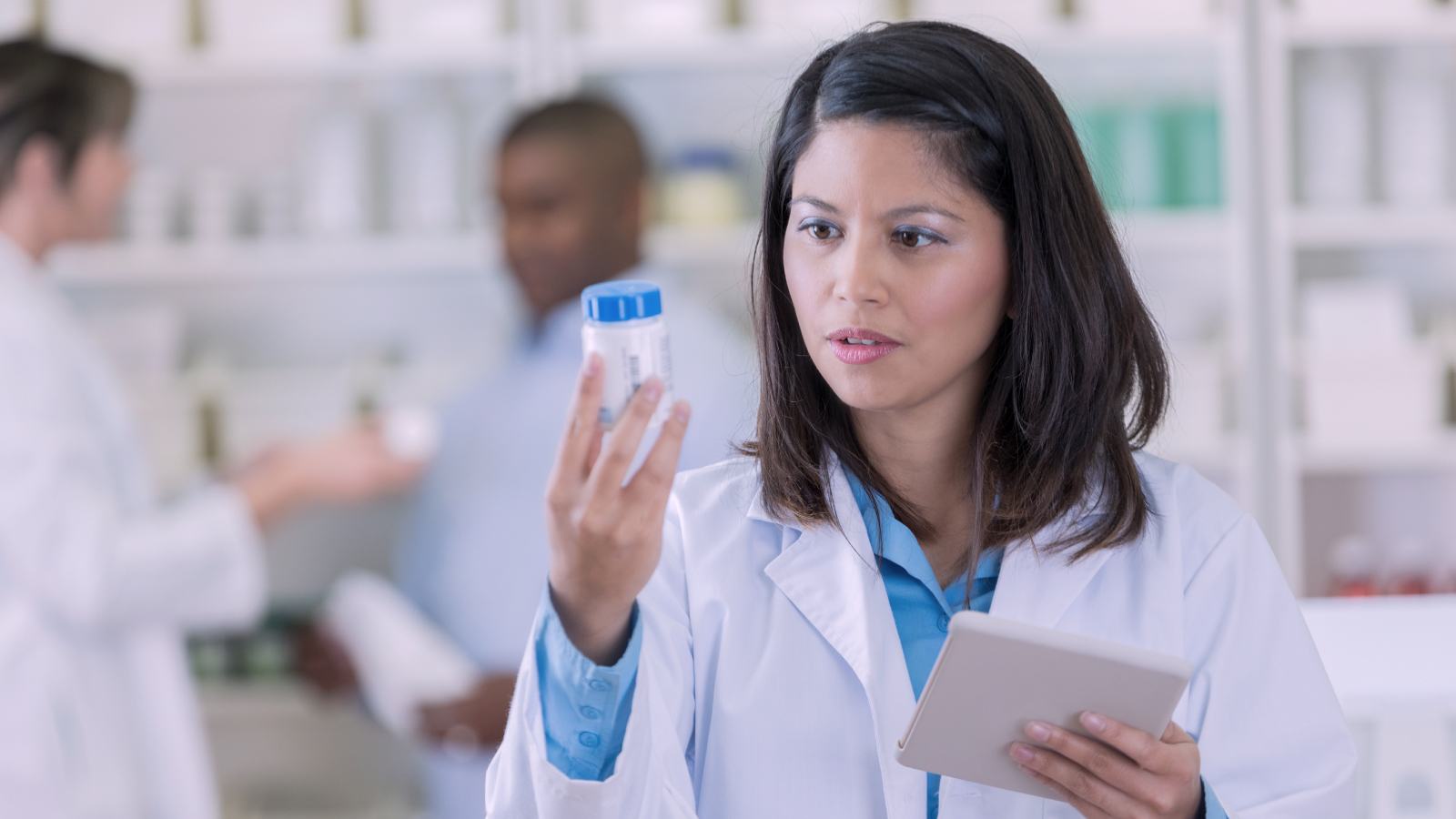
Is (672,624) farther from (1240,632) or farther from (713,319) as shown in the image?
(713,319)

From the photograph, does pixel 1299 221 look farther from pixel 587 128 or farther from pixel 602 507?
pixel 602 507

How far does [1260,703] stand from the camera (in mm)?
814

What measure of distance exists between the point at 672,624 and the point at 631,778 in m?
0.14

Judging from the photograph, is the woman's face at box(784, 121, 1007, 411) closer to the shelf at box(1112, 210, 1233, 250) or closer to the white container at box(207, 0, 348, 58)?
the shelf at box(1112, 210, 1233, 250)

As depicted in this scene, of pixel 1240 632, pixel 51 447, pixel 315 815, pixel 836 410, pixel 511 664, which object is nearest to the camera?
pixel 1240 632

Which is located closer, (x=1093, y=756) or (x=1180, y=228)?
(x=1093, y=756)

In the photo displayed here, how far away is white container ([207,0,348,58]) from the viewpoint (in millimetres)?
2219

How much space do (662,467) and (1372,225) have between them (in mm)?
1890

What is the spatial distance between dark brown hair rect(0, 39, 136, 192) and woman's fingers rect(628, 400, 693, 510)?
1.41 m

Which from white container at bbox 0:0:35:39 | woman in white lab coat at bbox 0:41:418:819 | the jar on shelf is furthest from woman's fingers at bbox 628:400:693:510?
white container at bbox 0:0:35:39

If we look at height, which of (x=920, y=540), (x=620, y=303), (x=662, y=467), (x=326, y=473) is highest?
(x=620, y=303)

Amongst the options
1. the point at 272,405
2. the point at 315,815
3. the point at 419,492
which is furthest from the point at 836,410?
the point at 315,815

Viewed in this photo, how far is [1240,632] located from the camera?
2.72 feet

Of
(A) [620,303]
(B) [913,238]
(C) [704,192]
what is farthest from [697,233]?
(A) [620,303]
